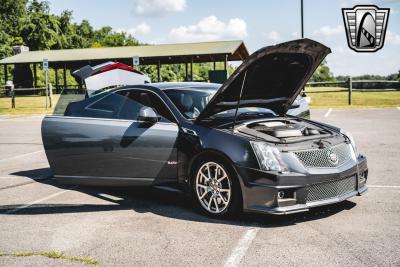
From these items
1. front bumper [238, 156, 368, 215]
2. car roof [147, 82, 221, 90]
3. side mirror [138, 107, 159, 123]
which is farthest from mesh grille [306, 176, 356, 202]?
car roof [147, 82, 221, 90]

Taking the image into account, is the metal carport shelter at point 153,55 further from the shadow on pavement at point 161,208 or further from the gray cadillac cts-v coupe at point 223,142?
the gray cadillac cts-v coupe at point 223,142

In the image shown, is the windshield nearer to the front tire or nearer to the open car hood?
the open car hood

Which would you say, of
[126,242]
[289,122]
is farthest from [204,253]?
[289,122]

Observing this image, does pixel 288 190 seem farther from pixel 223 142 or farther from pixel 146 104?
pixel 146 104

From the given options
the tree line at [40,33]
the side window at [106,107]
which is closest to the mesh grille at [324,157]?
the side window at [106,107]

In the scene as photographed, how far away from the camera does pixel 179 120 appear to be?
5.67m

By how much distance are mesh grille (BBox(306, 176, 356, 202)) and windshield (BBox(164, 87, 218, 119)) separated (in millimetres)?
1659

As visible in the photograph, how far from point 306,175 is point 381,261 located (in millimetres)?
1162

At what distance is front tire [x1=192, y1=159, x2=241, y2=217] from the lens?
A: 5.04 meters

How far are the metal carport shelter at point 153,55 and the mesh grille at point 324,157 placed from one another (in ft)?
93.7

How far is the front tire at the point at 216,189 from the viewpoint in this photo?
504 cm

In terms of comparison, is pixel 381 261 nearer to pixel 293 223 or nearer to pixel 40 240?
→ pixel 293 223

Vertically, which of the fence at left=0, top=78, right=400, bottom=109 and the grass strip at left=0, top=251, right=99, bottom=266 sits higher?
the fence at left=0, top=78, right=400, bottom=109

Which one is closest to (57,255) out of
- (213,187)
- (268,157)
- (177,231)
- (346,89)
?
(177,231)
